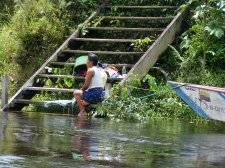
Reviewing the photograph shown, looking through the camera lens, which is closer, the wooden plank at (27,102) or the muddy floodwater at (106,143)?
the muddy floodwater at (106,143)

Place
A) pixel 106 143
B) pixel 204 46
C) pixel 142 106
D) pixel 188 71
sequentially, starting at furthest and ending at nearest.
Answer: pixel 188 71
pixel 204 46
pixel 142 106
pixel 106 143

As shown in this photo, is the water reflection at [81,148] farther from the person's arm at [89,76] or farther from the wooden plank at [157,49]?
the wooden plank at [157,49]

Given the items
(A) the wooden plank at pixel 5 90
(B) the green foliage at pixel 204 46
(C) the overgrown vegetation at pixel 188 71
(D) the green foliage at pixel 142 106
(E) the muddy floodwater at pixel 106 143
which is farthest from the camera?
(A) the wooden plank at pixel 5 90

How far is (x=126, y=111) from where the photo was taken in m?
11.8

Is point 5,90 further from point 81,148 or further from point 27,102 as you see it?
point 81,148

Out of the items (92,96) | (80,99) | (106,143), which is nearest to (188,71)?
(92,96)

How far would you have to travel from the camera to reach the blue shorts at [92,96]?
12.1 m

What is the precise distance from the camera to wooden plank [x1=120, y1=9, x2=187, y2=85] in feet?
43.2

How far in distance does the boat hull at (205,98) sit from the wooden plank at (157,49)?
190 centimetres

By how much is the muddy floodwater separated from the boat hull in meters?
0.30

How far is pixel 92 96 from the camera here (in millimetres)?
12141

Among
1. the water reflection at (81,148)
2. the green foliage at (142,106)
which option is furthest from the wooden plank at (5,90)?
the water reflection at (81,148)

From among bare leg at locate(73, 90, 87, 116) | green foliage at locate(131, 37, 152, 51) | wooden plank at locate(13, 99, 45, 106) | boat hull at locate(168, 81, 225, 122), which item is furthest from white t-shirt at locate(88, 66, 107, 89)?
green foliage at locate(131, 37, 152, 51)

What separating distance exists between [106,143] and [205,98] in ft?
9.84
